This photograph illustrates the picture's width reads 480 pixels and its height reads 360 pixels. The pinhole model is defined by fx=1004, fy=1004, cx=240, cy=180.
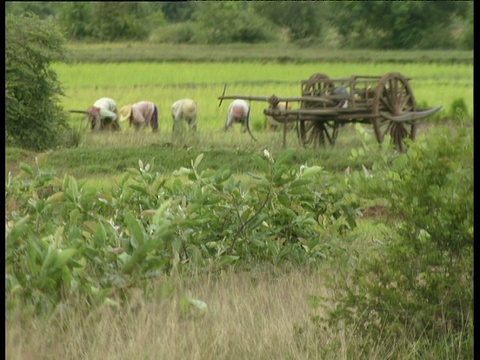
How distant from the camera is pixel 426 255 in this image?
103 inches

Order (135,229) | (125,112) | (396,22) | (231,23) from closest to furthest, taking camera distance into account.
A: (135,229) < (231,23) < (125,112) < (396,22)

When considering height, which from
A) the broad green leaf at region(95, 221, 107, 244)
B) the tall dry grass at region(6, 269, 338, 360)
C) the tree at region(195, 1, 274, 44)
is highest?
the tree at region(195, 1, 274, 44)

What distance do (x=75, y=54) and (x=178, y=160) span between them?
2.38m

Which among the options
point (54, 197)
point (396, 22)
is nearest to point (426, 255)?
point (54, 197)

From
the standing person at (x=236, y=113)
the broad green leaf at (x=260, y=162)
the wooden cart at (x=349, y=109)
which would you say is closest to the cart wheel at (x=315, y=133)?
the wooden cart at (x=349, y=109)

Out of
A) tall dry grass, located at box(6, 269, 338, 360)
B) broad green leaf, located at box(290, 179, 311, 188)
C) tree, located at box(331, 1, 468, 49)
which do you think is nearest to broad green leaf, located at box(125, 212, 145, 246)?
tall dry grass, located at box(6, 269, 338, 360)

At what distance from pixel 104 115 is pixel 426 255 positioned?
5.60 metres

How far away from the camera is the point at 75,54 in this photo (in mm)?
7547

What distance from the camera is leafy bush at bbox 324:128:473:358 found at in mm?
2588

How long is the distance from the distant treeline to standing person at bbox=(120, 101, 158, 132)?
2.16ft

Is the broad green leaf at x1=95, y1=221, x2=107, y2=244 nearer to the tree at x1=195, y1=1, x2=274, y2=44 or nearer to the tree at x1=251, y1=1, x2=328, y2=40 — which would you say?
the tree at x1=195, y1=1, x2=274, y2=44

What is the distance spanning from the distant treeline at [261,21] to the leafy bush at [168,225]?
6.01 ft

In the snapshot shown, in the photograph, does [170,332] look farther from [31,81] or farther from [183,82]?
[183,82]

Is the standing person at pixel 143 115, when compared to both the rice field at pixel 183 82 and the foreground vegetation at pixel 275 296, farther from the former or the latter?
the foreground vegetation at pixel 275 296
